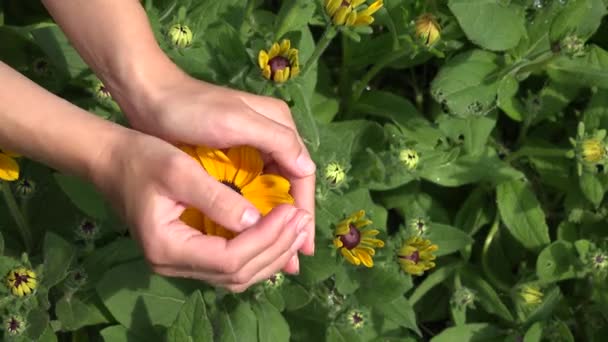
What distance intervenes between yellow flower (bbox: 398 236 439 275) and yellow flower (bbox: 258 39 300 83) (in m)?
0.40

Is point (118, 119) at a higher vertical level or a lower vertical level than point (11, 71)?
lower

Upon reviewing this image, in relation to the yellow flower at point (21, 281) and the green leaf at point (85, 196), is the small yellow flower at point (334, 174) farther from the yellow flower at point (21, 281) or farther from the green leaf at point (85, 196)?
the yellow flower at point (21, 281)

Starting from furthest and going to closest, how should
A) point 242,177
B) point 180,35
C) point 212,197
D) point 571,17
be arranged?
point 571,17 < point 180,35 < point 242,177 < point 212,197

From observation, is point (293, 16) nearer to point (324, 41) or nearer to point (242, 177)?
point (324, 41)

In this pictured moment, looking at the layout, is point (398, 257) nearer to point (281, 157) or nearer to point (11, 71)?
point (281, 157)

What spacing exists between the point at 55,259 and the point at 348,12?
661 mm

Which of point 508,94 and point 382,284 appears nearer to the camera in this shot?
point 382,284

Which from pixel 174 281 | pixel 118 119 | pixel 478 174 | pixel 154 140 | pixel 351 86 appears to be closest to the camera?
pixel 154 140

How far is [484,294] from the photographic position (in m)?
1.77

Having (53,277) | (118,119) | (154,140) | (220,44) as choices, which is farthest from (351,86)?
(154,140)

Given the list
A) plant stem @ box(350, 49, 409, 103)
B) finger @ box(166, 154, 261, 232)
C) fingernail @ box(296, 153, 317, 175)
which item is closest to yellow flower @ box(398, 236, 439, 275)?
plant stem @ box(350, 49, 409, 103)

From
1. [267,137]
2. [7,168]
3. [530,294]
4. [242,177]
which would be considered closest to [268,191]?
[242,177]

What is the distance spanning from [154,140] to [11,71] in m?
0.21

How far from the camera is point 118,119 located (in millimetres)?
1429
